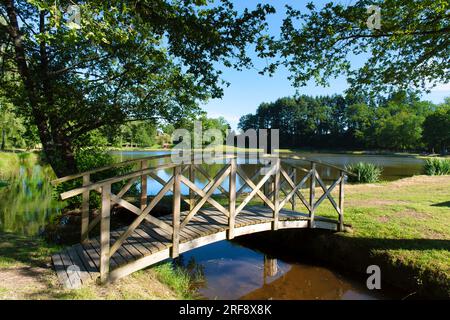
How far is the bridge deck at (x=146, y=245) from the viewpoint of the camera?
4359mm

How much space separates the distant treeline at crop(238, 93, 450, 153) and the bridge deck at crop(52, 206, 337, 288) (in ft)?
193

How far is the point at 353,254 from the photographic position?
7.09 meters

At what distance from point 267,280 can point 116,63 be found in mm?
7857

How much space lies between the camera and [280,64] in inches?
310

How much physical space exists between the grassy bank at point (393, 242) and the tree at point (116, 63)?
16.5ft

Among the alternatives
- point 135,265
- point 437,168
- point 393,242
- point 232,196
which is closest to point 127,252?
point 135,265

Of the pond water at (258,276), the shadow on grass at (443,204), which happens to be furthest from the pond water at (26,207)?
the shadow on grass at (443,204)

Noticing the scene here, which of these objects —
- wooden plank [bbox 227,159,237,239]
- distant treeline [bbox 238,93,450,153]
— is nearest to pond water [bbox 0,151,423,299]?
wooden plank [bbox 227,159,237,239]

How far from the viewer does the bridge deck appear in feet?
14.3

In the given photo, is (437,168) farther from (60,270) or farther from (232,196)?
(60,270)

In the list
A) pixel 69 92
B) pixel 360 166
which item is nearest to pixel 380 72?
pixel 69 92

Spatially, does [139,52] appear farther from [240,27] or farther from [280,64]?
[280,64]

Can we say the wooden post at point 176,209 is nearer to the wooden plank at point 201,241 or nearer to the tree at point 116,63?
the wooden plank at point 201,241

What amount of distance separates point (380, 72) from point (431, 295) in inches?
230
